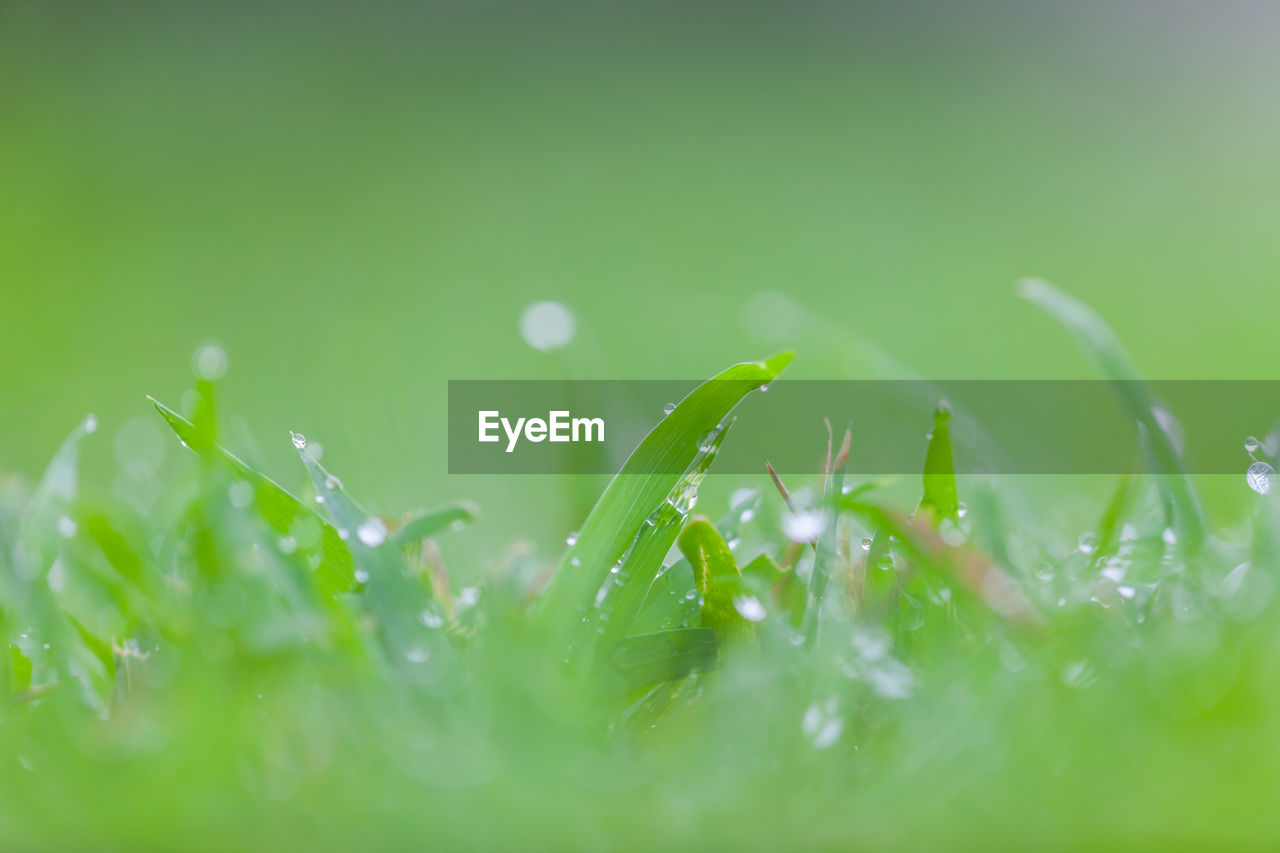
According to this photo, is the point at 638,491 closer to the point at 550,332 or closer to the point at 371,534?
the point at 371,534

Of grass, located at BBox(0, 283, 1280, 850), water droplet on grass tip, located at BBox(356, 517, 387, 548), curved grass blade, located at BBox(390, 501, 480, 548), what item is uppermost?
curved grass blade, located at BBox(390, 501, 480, 548)

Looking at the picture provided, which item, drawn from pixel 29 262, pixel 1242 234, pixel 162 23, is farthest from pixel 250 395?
Answer: pixel 1242 234

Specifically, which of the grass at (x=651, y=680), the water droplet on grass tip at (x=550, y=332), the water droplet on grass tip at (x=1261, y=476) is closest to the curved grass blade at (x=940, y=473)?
the grass at (x=651, y=680)

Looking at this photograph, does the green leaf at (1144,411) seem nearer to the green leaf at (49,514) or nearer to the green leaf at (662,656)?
the green leaf at (662,656)

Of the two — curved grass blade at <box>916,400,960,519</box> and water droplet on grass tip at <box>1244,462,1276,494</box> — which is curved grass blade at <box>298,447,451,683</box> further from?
water droplet on grass tip at <box>1244,462,1276,494</box>

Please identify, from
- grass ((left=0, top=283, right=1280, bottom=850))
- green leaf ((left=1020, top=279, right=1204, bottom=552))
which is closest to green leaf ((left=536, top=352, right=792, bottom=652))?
grass ((left=0, top=283, right=1280, bottom=850))

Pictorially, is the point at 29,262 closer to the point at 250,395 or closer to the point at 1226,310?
the point at 250,395

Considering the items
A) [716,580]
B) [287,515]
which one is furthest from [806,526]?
[287,515]
